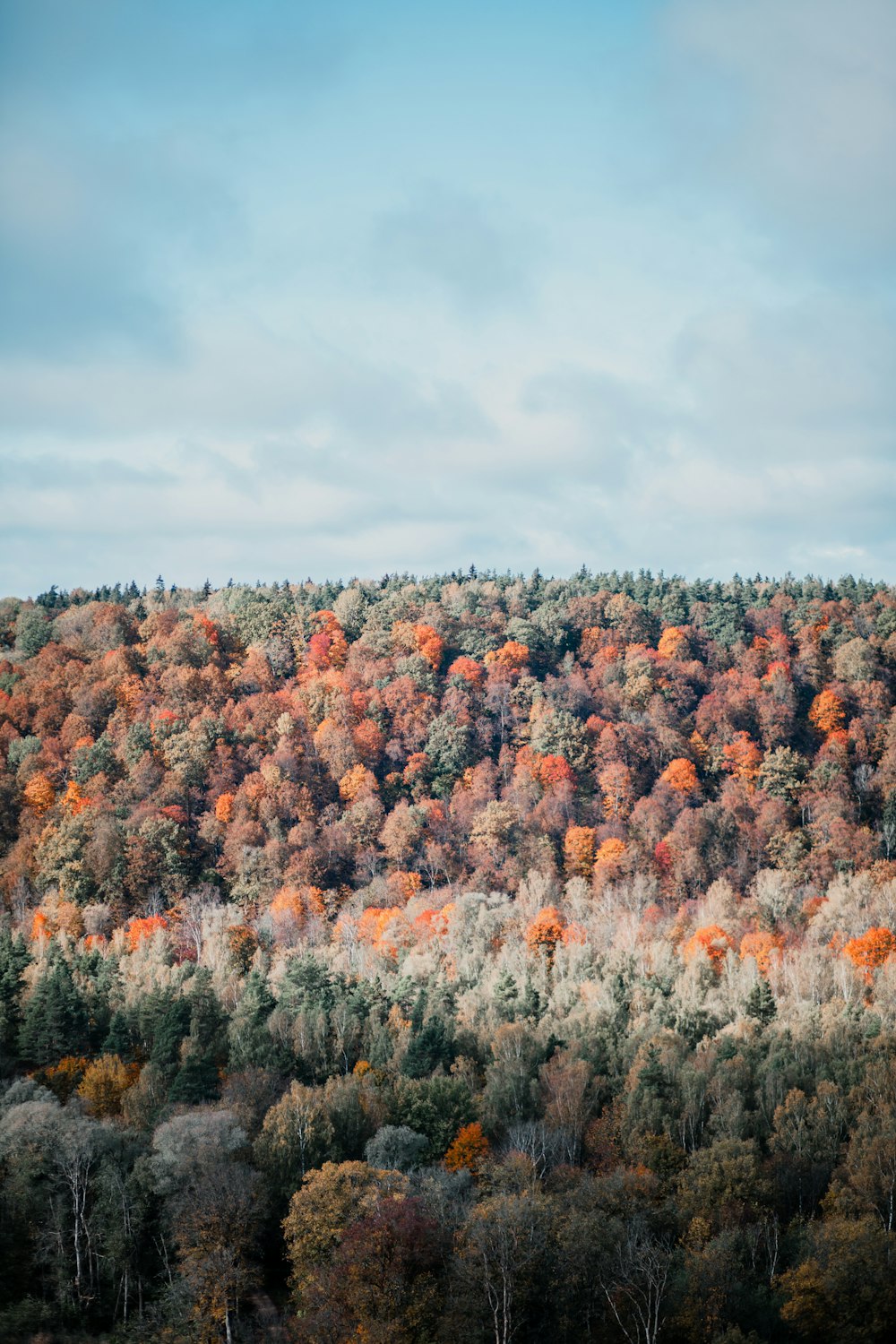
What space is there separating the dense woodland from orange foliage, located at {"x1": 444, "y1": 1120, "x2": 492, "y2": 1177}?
176 millimetres

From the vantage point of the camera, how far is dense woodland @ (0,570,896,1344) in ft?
128

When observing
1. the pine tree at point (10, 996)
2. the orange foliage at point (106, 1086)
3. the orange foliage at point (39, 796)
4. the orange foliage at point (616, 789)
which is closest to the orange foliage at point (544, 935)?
the orange foliage at point (616, 789)

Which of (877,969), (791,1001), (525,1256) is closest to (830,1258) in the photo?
(525,1256)

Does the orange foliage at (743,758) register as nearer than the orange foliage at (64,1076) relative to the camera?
No

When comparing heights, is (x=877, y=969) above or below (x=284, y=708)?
below

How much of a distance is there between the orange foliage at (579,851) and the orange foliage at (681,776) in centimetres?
1211

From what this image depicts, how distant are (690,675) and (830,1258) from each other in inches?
3736

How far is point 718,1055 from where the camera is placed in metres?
57.9

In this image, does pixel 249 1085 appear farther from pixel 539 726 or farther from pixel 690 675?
pixel 690 675

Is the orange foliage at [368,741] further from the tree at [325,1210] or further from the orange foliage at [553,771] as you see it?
the tree at [325,1210]

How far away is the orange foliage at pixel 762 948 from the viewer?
75.7m

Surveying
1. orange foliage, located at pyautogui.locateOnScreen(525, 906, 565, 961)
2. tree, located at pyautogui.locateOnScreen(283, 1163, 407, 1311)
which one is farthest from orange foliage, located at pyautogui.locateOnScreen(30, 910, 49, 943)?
tree, located at pyautogui.locateOnScreen(283, 1163, 407, 1311)

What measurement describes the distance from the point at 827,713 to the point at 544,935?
53954 millimetres

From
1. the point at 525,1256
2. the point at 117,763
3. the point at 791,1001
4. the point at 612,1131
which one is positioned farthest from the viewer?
the point at 117,763
